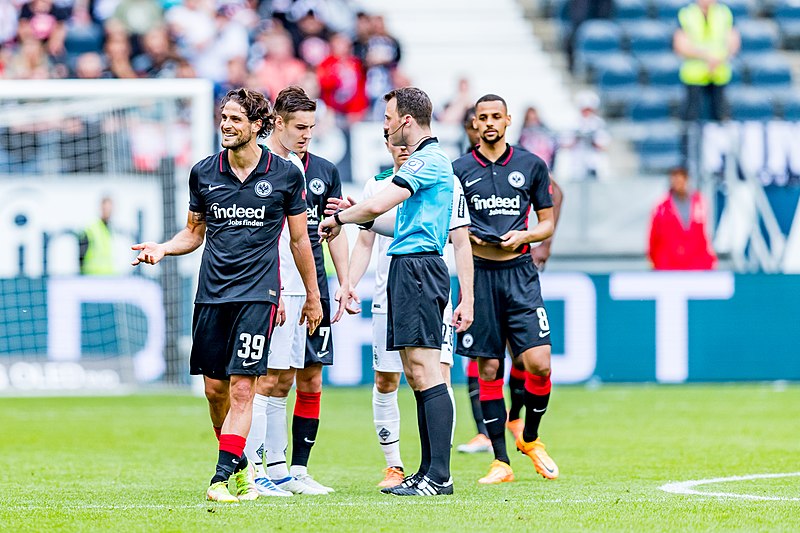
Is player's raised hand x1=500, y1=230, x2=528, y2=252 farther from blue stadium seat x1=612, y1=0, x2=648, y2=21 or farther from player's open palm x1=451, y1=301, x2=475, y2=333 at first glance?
blue stadium seat x1=612, y1=0, x2=648, y2=21

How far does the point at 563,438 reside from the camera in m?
11.6

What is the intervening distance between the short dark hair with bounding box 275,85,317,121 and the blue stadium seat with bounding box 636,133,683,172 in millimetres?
10420

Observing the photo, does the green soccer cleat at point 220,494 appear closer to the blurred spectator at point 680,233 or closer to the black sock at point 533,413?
the black sock at point 533,413

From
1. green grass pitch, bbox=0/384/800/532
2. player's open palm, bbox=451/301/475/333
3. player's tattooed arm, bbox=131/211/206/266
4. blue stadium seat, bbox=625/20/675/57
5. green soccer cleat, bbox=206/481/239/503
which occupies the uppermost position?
blue stadium seat, bbox=625/20/675/57

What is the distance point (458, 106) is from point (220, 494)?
12.0 m

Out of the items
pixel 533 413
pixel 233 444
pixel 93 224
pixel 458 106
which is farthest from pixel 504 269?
pixel 458 106

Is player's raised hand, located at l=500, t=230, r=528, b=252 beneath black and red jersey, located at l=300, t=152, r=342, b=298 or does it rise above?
beneath

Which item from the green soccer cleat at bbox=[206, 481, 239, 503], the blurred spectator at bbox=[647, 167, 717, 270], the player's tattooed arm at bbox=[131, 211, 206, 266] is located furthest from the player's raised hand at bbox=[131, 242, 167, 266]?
the blurred spectator at bbox=[647, 167, 717, 270]

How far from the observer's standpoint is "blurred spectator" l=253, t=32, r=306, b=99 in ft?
62.6

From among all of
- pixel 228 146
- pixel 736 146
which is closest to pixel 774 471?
pixel 228 146

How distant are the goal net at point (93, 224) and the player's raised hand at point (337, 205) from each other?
785 cm

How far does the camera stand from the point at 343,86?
19.6 m

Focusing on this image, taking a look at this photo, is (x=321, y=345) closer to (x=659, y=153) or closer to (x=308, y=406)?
(x=308, y=406)

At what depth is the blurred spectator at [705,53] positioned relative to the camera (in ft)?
64.6
